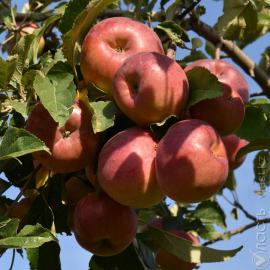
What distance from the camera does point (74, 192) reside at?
1.36 metres

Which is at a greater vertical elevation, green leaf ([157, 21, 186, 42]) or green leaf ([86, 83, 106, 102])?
green leaf ([157, 21, 186, 42])

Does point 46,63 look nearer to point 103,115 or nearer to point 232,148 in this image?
point 103,115

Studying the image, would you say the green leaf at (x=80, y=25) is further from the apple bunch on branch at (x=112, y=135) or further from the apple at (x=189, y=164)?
the apple at (x=189, y=164)

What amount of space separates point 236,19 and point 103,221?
3.33ft

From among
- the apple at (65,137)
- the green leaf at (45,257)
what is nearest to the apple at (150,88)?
the apple at (65,137)

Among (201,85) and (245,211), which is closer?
(201,85)

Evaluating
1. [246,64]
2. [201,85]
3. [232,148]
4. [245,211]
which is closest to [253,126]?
[232,148]

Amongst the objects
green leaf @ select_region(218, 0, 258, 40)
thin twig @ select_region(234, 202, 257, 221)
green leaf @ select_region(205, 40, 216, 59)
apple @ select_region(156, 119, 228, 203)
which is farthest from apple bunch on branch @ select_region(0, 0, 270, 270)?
green leaf @ select_region(205, 40, 216, 59)

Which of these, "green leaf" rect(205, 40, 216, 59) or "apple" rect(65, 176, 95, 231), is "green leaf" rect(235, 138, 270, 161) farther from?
"green leaf" rect(205, 40, 216, 59)

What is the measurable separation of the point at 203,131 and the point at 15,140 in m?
0.48

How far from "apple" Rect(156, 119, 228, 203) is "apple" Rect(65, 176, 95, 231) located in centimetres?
47

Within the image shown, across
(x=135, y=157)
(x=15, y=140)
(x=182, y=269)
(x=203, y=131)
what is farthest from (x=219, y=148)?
(x=182, y=269)

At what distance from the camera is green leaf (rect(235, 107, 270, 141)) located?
4.32 ft

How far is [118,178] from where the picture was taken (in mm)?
993
